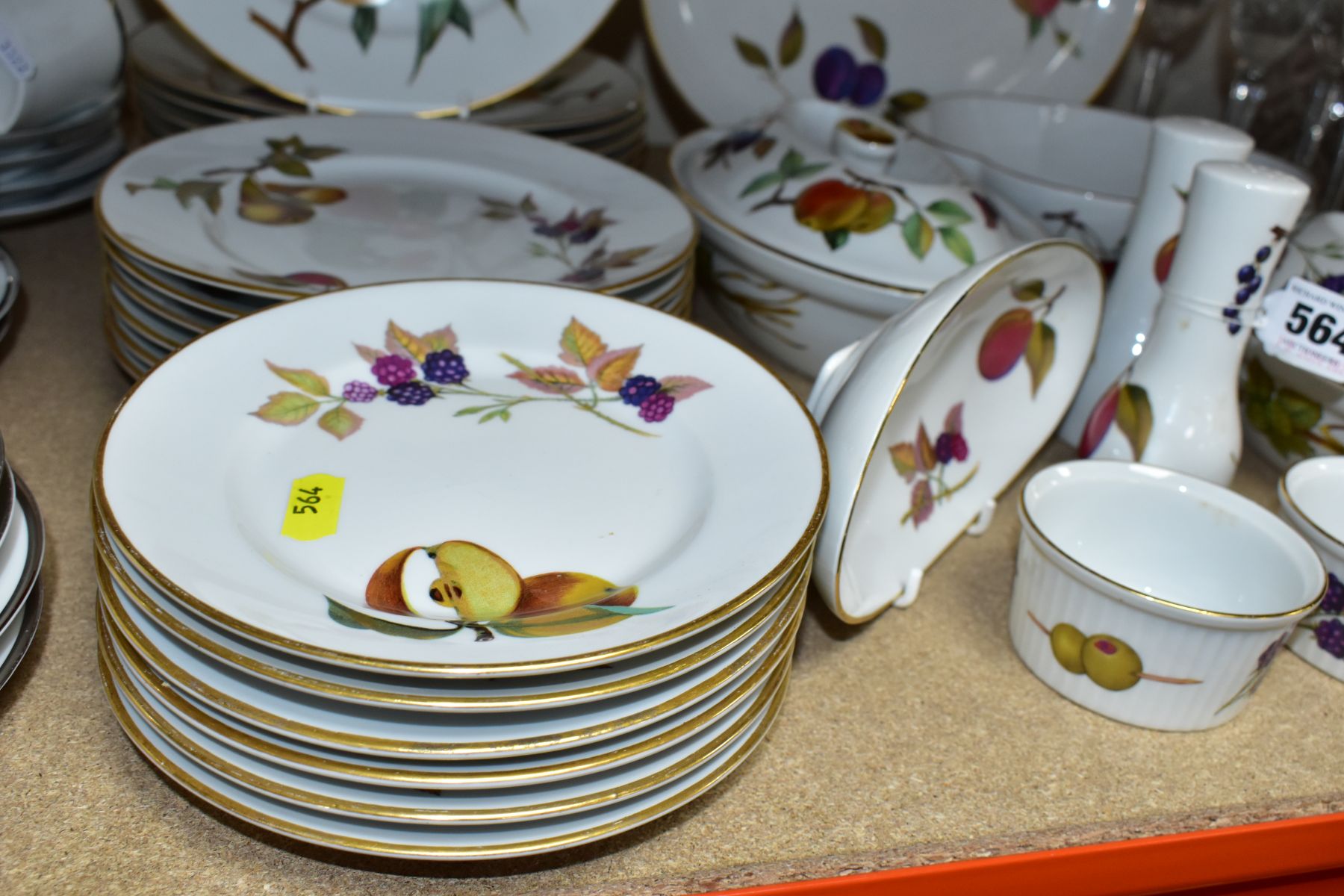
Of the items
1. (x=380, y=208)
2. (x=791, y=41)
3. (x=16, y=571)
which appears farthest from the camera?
(x=791, y=41)

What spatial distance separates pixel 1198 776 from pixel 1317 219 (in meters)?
0.41

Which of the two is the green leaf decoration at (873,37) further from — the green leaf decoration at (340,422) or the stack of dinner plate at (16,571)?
the stack of dinner plate at (16,571)

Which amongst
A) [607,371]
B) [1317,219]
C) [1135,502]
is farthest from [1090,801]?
[1317,219]

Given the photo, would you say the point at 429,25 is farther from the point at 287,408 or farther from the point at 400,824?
the point at 400,824

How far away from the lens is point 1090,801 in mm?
581

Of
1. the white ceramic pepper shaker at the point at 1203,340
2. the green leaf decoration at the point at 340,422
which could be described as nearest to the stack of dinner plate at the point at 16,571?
the green leaf decoration at the point at 340,422

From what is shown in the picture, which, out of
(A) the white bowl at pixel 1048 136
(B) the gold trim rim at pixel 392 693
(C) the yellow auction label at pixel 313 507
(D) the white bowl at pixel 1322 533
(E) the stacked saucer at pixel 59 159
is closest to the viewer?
(B) the gold trim rim at pixel 392 693

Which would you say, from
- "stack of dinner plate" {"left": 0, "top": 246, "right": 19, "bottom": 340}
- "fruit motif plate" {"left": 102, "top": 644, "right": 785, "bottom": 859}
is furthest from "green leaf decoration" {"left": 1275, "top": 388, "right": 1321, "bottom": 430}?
"stack of dinner plate" {"left": 0, "top": 246, "right": 19, "bottom": 340}

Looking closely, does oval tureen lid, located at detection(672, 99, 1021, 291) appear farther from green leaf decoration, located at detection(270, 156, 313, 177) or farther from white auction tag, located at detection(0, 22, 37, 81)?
white auction tag, located at detection(0, 22, 37, 81)

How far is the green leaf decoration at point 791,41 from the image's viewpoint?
107 cm

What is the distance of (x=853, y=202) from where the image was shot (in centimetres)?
→ 80

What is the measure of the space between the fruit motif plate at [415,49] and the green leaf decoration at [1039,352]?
0.44 m

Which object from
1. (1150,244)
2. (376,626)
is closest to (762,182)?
(1150,244)

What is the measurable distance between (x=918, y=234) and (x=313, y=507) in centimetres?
43
